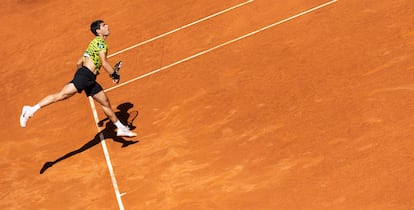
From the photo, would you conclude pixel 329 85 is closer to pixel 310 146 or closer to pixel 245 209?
pixel 310 146

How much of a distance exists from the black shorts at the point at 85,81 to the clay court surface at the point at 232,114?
1173 millimetres

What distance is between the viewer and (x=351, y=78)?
10562 millimetres

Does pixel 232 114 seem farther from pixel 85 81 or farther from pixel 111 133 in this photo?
pixel 85 81

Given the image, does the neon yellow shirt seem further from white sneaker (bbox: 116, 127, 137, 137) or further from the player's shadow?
the player's shadow

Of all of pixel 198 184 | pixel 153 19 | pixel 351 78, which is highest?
pixel 153 19

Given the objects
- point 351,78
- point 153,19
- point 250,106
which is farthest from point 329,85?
point 153,19

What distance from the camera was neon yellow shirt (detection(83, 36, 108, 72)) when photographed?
34.2 ft

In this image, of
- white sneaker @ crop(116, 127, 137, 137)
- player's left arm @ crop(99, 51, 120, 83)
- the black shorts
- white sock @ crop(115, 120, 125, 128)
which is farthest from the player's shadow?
player's left arm @ crop(99, 51, 120, 83)

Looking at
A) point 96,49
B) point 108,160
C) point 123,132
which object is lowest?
point 108,160

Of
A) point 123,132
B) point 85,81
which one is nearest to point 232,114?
point 123,132

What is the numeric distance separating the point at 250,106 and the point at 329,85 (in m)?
1.40

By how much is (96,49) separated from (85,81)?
58 centimetres

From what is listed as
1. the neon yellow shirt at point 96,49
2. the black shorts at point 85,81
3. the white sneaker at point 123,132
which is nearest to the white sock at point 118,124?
the white sneaker at point 123,132

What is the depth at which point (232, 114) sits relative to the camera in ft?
35.1
